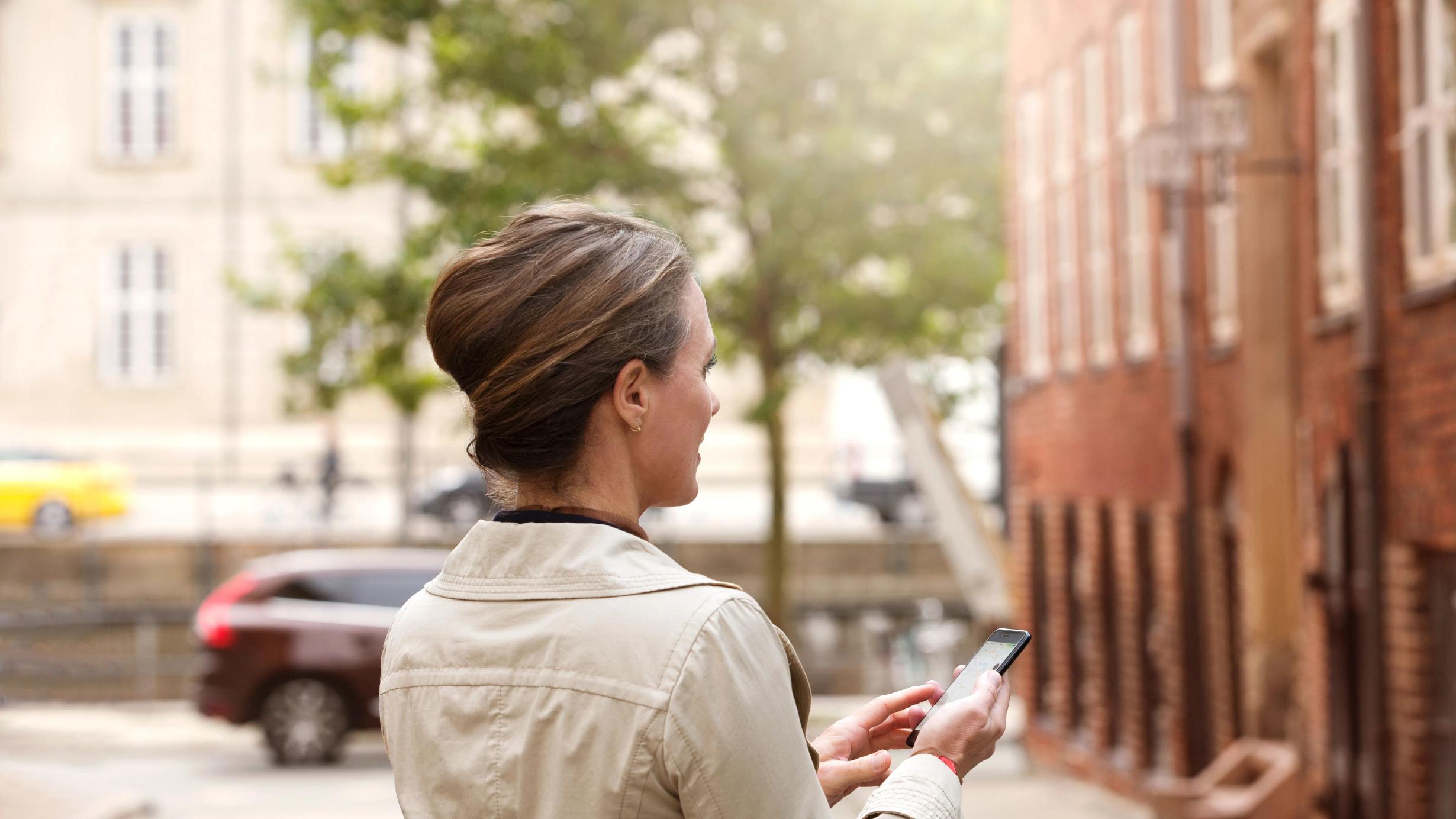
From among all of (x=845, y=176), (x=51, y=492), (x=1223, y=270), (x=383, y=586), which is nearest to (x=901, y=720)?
(x=1223, y=270)

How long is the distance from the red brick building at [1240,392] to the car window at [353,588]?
20.5 feet

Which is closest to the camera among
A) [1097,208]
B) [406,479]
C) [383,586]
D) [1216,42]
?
[1216,42]

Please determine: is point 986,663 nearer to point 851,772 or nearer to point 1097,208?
point 851,772

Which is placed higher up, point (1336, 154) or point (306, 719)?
point (1336, 154)

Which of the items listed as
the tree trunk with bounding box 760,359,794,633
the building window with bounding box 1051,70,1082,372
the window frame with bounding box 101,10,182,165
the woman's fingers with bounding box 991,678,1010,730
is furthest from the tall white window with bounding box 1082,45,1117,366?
the window frame with bounding box 101,10,182,165

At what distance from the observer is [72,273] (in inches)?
1725

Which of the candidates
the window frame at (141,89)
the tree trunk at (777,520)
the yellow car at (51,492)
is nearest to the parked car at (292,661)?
the tree trunk at (777,520)

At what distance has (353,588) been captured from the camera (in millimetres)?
18250

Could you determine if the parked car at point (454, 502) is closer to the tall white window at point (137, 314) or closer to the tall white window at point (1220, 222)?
the tall white window at point (137, 314)

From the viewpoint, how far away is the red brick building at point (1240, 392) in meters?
9.16

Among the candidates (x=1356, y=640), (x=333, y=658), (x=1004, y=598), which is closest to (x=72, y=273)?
(x=333, y=658)

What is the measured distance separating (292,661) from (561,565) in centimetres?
1649

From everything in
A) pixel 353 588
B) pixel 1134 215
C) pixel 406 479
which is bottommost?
pixel 353 588

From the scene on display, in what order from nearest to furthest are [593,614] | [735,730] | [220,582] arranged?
[735,730]
[593,614]
[220,582]
